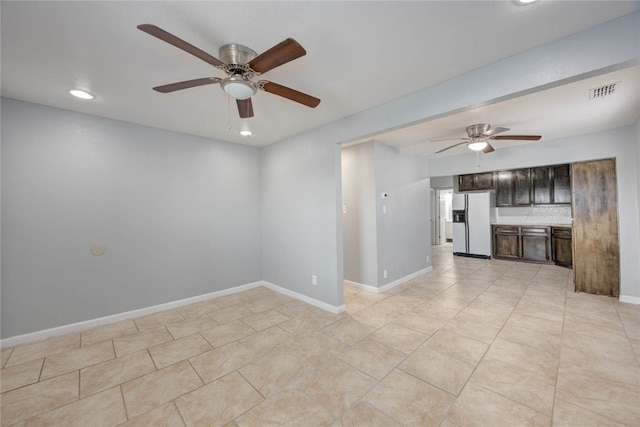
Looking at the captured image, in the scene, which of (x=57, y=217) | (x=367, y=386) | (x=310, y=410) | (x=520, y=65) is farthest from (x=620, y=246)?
(x=57, y=217)

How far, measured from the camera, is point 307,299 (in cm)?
366

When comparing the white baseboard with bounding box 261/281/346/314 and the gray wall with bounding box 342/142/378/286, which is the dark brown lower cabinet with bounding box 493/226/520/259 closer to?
the gray wall with bounding box 342/142/378/286

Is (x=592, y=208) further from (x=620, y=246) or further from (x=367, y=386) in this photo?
(x=367, y=386)

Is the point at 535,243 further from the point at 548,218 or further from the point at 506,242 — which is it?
the point at 548,218

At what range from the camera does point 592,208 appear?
381 centimetres

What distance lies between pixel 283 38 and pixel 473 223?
272 inches

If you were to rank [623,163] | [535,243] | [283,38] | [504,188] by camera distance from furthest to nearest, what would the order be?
[504,188] < [535,243] < [623,163] < [283,38]

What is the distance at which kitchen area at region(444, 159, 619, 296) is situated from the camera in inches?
147

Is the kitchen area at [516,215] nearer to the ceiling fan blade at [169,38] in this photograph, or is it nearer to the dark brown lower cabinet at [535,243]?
the dark brown lower cabinet at [535,243]

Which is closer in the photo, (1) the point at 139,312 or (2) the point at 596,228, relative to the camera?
(1) the point at 139,312

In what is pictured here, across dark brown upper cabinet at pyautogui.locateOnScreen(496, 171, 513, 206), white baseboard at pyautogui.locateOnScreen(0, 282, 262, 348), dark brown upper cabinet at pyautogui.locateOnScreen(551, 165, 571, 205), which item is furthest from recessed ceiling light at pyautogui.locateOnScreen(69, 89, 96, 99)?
dark brown upper cabinet at pyautogui.locateOnScreen(551, 165, 571, 205)

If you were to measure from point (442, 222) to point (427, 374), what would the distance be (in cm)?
839

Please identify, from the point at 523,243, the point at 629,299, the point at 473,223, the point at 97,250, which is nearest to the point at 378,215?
the point at 629,299

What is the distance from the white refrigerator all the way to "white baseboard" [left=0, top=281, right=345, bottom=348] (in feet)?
17.3
